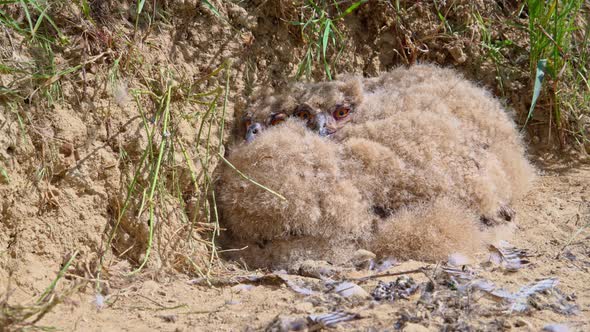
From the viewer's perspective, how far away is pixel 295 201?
3.83 m

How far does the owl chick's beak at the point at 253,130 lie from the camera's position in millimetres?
4352

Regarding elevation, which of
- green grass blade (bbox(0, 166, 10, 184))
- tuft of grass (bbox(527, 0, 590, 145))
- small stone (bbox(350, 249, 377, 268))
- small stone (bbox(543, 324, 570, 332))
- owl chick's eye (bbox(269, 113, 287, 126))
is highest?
tuft of grass (bbox(527, 0, 590, 145))

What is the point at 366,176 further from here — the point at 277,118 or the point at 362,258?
the point at 277,118

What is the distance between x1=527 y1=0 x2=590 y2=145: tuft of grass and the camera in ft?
16.5

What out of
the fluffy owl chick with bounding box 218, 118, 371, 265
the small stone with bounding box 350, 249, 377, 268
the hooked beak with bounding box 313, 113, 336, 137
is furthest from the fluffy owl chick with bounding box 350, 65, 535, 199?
the small stone with bounding box 350, 249, 377, 268

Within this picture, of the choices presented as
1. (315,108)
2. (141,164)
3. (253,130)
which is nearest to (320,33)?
(315,108)

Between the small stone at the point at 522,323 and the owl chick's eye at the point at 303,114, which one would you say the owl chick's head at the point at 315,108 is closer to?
the owl chick's eye at the point at 303,114

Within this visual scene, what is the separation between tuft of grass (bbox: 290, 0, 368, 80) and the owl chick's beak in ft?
1.97

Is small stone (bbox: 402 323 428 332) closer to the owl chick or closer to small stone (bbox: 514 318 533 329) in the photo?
small stone (bbox: 514 318 533 329)


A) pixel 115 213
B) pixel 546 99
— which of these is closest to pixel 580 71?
pixel 546 99

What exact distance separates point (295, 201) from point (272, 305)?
85 centimetres

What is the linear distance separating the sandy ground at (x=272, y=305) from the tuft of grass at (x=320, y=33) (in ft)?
5.72

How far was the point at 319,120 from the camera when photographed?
14.3 ft

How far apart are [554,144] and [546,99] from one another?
40cm
